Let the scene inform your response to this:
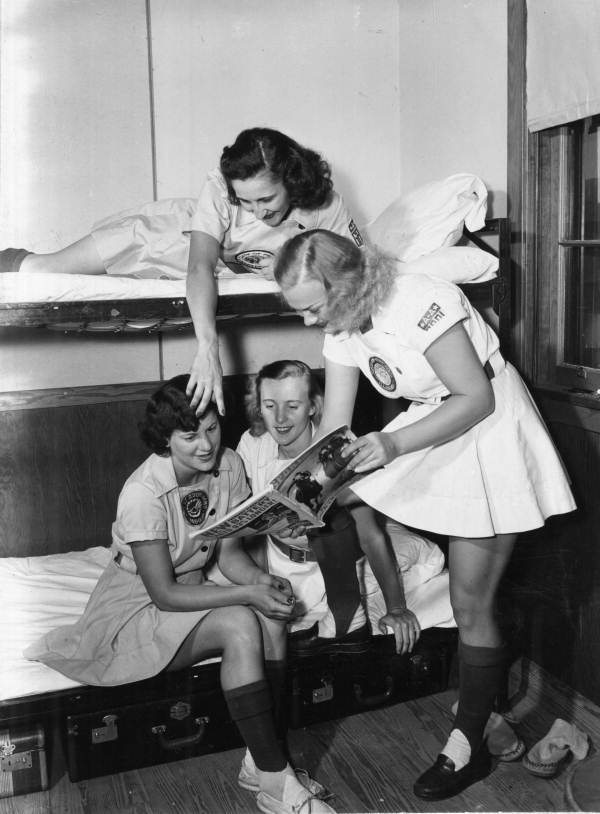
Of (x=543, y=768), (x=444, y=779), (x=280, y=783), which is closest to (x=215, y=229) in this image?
(x=280, y=783)

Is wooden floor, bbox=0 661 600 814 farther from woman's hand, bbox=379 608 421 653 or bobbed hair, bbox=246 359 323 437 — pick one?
bobbed hair, bbox=246 359 323 437

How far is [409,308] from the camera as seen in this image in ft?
7.13

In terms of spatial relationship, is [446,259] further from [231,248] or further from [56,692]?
[56,692]

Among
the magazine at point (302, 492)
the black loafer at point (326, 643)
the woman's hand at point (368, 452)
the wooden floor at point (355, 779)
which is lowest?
the wooden floor at point (355, 779)

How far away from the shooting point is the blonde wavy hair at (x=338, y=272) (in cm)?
212

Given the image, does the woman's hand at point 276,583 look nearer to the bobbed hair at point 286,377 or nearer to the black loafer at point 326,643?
the black loafer at point 326,643

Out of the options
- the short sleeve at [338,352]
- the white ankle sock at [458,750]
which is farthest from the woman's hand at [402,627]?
the short sleeve at [338,352]

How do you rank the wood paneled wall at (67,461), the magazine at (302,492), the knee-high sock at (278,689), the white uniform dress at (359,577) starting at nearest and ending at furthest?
1. the magazine at (302,492)
2. the knee-high sock at (278,689)
3. the white uniform dress at (359,577)
4. the wood paneled wall at (67,461)

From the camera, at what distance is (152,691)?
8.12ft

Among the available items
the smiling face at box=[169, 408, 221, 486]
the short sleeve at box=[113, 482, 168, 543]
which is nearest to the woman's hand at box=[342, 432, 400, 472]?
the smiling face at box=[169, 408, 221, 486]

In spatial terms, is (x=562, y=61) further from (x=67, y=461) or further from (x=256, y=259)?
(x=67, y=461)

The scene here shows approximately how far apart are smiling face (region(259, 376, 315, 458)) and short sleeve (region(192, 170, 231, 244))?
1.63ft

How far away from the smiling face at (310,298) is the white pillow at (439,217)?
0.71 meters

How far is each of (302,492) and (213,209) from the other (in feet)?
3.29
